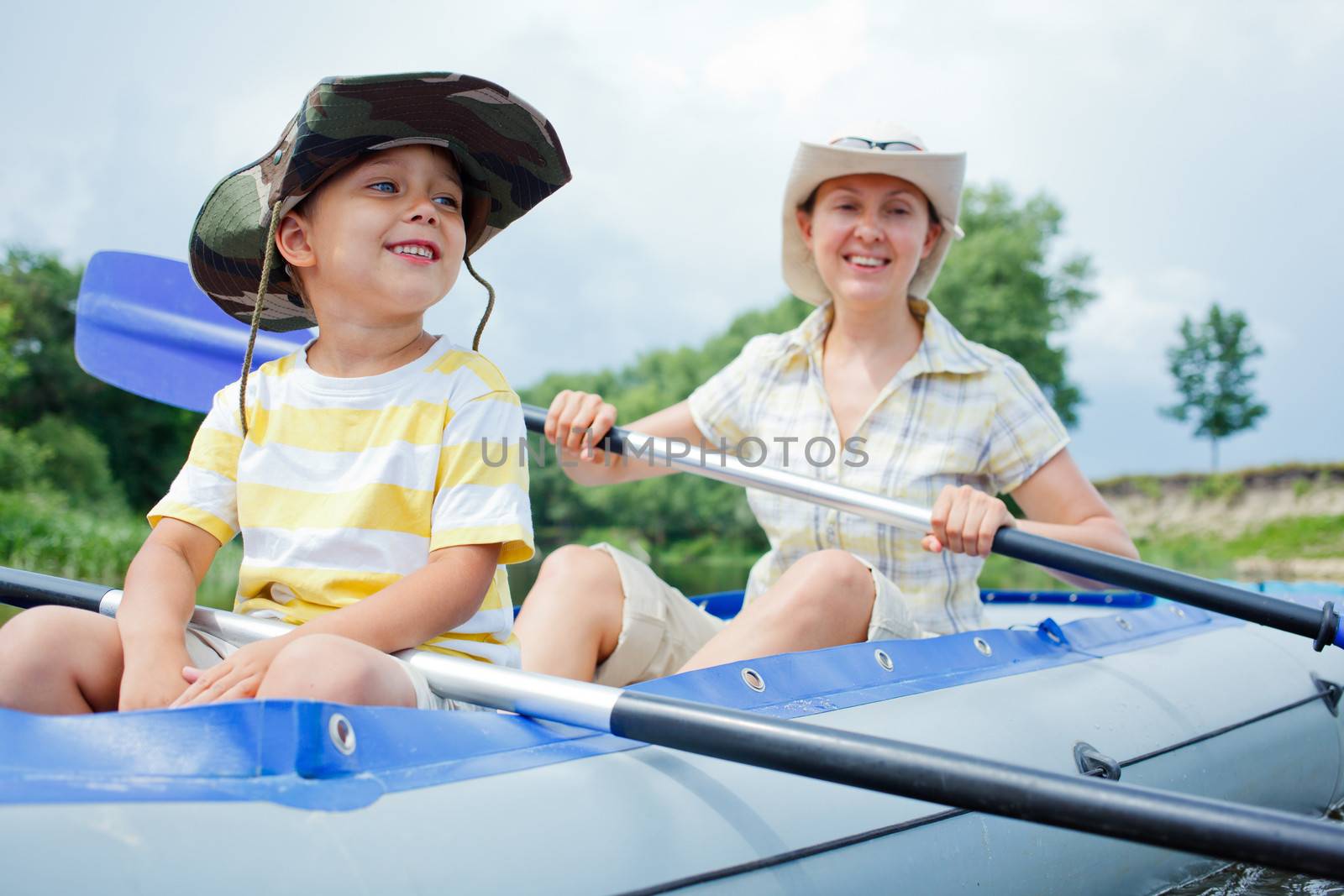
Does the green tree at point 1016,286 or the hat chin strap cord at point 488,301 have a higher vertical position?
the green tree at point 1016,286

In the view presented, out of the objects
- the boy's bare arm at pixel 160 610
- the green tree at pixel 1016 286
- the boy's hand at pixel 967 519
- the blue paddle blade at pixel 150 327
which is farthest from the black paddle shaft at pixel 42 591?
the green tree at pixel 1016 286

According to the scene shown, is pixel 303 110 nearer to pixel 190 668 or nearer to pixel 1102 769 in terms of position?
pixel 190 668

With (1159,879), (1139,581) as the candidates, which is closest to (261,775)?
(1139,581)

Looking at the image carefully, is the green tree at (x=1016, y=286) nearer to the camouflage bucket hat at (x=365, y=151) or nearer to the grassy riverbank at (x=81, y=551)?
the grassy riverbank at (x=81, y=551)

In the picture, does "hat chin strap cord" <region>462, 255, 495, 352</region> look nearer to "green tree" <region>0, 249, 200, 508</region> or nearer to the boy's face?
the boy's face

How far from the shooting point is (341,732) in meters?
1.17

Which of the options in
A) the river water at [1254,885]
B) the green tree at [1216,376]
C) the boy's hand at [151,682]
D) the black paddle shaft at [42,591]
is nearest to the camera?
the boy's hand at [151,682]

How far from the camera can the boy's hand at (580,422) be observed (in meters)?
2.45

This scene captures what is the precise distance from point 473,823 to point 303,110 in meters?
0.97

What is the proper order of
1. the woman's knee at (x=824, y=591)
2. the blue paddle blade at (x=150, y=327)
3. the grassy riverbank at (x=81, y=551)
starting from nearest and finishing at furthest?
the woman's knee at (x=824, y=591), the blue paddle blade at (x=150, y=327), the grassy riverbank at (x=81, y=551)

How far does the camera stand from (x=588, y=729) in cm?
143

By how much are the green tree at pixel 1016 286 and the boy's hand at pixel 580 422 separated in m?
20.3

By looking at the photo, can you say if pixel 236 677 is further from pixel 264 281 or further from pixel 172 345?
pixel 172 345

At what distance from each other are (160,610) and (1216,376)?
43.7m
